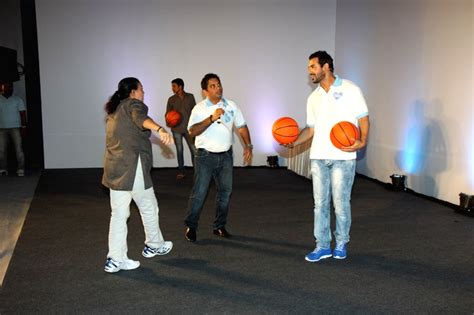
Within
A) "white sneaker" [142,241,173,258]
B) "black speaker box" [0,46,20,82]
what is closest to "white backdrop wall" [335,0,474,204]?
"white sneaker" [142,241,173,258]

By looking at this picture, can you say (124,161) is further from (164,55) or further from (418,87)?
(164,55)

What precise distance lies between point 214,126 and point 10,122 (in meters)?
5.32

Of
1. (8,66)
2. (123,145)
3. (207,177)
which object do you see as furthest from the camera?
(8,66)

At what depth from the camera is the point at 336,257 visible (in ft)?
13.4

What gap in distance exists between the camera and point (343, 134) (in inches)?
145

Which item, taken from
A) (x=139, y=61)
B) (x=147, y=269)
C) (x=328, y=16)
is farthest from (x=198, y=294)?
(x=328, y=16)

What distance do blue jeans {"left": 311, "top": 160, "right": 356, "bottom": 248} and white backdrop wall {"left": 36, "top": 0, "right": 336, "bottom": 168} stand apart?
5.60 m

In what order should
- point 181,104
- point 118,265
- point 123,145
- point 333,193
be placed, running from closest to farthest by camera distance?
point 123,145 < point 118,265 < point 333,193 < point 181,104

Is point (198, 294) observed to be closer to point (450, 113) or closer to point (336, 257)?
point (336, 257)

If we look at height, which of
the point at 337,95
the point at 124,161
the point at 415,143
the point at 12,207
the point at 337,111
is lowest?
the point at 12,207

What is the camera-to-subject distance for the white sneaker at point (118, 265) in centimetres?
379

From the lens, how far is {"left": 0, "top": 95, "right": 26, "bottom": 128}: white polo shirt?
8.20 m

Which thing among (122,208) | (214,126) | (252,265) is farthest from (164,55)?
(252,265)

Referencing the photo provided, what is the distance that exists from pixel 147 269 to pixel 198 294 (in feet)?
2.18
